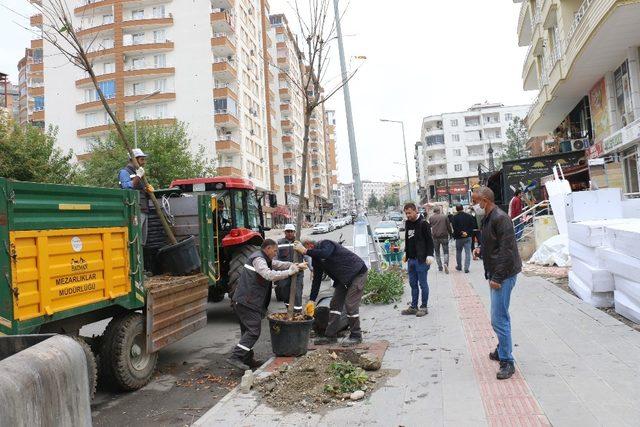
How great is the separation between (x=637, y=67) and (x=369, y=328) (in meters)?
13.1

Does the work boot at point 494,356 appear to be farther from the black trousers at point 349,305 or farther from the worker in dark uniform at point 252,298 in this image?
the worker in dark uniform at point 252,298

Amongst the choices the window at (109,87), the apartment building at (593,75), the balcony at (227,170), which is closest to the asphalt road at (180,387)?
the apartment building at (593,75)

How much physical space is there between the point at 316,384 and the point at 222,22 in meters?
45.0

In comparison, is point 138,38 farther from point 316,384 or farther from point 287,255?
point 316,384

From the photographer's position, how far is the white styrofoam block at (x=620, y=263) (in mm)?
6113

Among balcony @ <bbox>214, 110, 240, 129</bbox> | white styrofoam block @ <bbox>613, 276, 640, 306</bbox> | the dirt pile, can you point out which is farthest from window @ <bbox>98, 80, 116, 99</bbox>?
white styrofoam block @ <bbox>613, 276, 640, 306</bbox>

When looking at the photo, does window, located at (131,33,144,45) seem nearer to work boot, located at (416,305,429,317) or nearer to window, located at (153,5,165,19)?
window, located at (153,5,165,19)

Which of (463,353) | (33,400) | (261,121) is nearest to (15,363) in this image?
(33,400)

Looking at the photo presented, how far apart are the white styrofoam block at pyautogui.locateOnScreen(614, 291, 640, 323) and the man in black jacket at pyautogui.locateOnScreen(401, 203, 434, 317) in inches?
102

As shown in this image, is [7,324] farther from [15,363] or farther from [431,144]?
[431,144]

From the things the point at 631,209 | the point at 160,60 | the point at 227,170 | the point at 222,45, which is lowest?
the point at 631,209

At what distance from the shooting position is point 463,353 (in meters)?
5.66

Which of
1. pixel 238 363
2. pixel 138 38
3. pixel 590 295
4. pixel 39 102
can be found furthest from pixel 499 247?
pixel 39 102

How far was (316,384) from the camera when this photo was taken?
4.79 m
